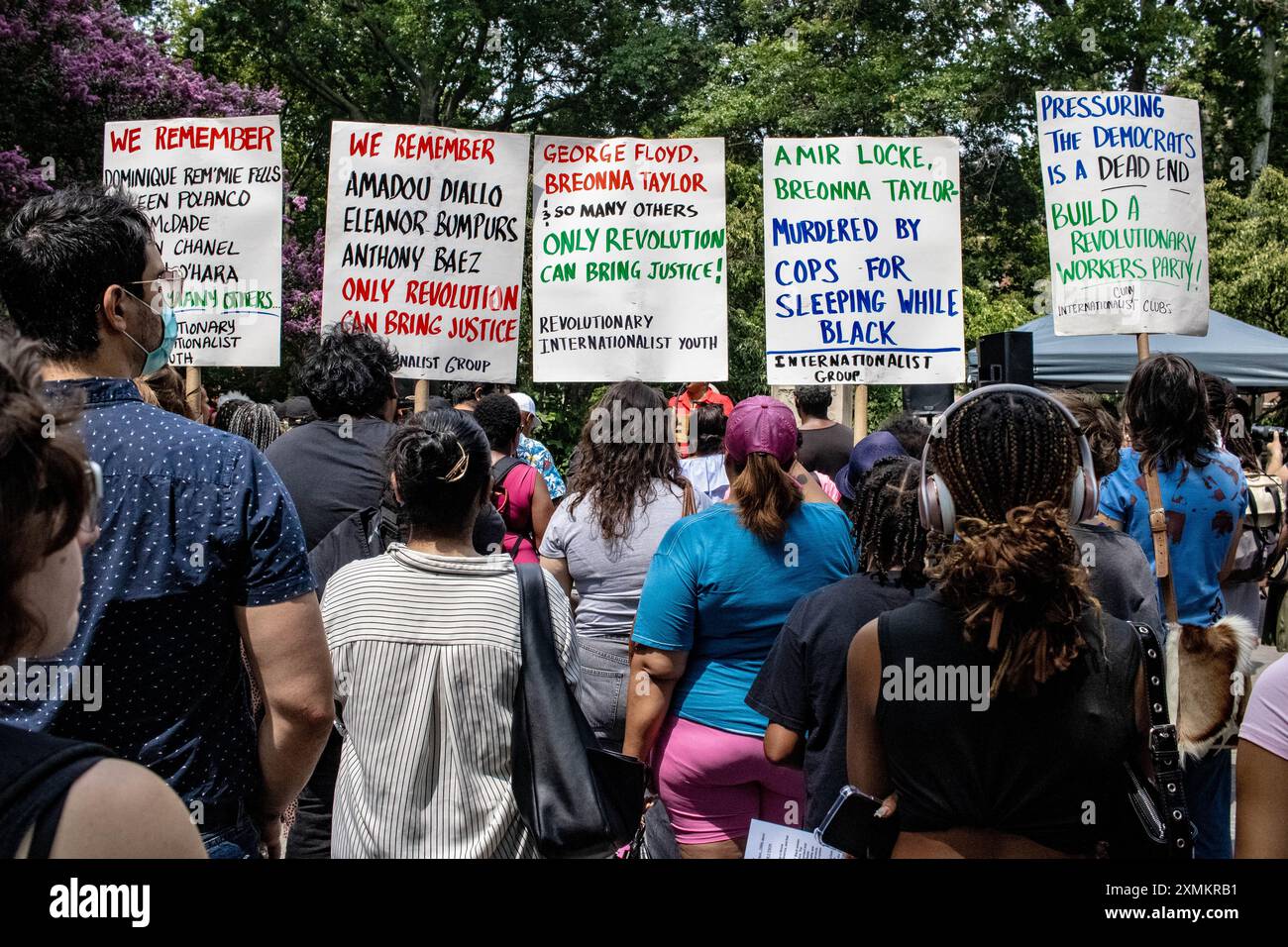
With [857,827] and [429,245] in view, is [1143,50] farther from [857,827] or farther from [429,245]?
[857,827]

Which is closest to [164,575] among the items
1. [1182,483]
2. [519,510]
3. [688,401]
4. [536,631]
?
[536,631]

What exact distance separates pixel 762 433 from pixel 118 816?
2.79 m

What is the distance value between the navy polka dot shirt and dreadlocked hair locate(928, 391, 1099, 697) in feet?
3.86

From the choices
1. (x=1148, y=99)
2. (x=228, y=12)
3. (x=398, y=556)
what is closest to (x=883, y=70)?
(x=228, y=12)

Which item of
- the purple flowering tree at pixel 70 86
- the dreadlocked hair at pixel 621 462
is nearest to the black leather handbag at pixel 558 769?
the dreadlocked hair at pixel 621 462

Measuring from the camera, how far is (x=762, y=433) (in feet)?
12.6

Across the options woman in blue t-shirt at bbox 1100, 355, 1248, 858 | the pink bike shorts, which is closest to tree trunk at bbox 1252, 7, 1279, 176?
woman in blue t-shirt at bbox 1100, 355, 1248, 858

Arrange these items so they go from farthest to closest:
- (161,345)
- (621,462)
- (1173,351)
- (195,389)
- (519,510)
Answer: (1173,351) < (195,389) < (519,510) < (621,462) < (161,345)

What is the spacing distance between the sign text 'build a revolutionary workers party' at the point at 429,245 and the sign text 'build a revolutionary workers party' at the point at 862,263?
145 centimetres

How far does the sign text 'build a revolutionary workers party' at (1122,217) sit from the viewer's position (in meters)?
7.14

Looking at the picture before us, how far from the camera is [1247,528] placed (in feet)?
16.2

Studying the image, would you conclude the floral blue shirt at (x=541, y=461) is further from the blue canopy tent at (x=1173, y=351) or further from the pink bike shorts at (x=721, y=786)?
the blue canopy tent at (x=1173, y=351)

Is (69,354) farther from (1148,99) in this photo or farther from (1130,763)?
(1148,99)

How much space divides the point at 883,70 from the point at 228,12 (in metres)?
12.3
